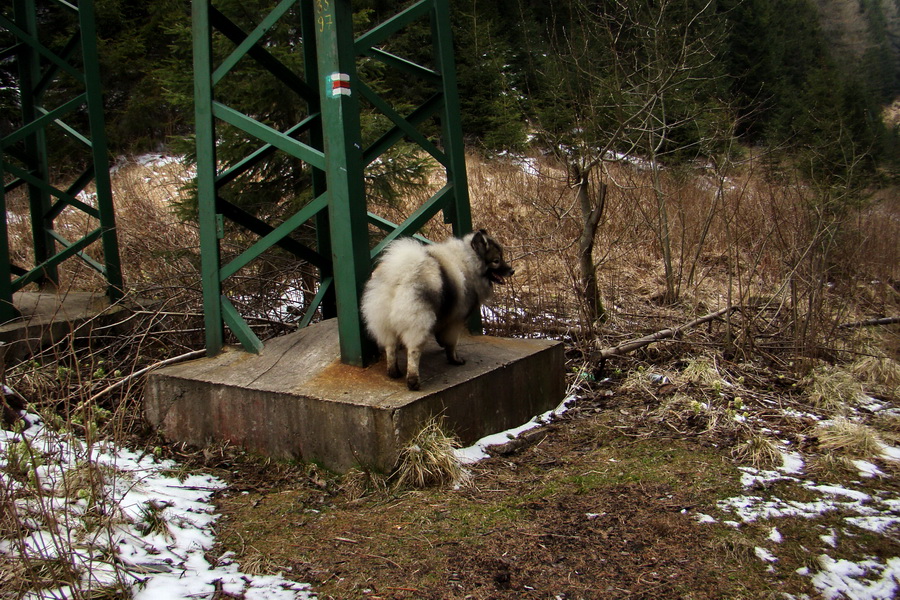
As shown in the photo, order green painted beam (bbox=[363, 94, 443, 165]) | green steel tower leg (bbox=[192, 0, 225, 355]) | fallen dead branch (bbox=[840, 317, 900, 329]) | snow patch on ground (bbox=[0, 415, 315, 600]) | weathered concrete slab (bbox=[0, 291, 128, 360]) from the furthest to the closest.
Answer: fallen dead branch (bbox=[840, 317, 900, 329]) → weathered concrete slab (bbox=[0, 291, 128, 360]) → green painted beam (bbox=[363, 94, 443, 165]) → green steel tower leg (bbox=[192, 0, 225, 355]) → snow patch on ground (bbox=[0, 415, 315, 600])

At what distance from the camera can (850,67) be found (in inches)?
1350

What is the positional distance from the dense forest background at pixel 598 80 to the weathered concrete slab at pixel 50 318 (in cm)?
248

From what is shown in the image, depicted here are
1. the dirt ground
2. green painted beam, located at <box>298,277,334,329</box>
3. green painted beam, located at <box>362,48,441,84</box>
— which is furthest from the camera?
green painted beam, located at <box>298,277,334,329</box>

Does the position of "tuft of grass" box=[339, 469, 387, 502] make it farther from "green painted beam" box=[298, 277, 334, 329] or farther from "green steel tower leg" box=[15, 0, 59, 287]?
"green steel tower leg" box=[15, 0, 59, 287]

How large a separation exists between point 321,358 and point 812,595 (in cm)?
357

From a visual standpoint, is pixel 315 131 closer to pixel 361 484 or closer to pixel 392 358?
pixel 392 358

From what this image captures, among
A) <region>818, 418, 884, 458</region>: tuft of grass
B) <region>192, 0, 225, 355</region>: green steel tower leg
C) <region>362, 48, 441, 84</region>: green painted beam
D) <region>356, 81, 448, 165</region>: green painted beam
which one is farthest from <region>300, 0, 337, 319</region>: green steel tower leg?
<region>818, 418, 884, 458</region>: tuft of grass

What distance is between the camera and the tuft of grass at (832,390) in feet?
19.7

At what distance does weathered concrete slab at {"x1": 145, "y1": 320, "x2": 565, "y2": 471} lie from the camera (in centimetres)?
446

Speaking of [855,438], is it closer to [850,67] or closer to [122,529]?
[122,529]

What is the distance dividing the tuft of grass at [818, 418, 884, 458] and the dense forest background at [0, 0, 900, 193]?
3.45 m

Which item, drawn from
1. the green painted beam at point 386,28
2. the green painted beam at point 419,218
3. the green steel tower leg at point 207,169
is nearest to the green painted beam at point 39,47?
the green steel tower leg at point 207,169

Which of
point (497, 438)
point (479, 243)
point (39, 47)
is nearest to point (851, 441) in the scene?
point (497, 438)

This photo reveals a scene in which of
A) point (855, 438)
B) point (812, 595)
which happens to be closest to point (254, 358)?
point (812, 595)
